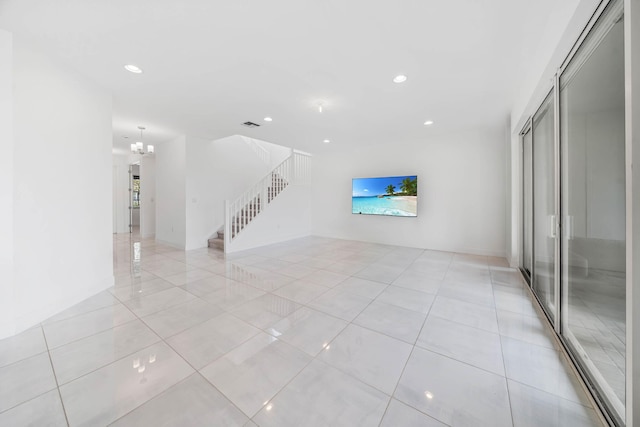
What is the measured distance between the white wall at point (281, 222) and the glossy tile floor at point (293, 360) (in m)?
2.46

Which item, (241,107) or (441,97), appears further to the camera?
(241,107)

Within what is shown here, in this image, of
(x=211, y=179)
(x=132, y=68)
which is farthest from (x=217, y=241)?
(x=132, y=68)

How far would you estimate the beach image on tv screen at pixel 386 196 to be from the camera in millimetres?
5664

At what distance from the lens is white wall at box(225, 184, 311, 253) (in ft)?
19.1

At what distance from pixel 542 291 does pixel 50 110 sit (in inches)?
228

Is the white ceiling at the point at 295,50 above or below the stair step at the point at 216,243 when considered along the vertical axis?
above

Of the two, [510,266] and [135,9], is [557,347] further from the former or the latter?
[135,9]

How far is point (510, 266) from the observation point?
4207mm

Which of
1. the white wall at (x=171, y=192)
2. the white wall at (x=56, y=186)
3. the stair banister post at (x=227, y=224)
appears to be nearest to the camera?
the white wall at (x=56, y=186)

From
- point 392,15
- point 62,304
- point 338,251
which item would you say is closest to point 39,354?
point 62,304

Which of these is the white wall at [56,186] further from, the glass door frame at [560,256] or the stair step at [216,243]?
the glass door frame at [560,256]

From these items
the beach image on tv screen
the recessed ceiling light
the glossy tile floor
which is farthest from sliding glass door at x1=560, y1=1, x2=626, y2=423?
the recessed ceiling light

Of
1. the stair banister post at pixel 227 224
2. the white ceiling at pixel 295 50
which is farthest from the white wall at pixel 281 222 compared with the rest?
the white ceiling at pixel 295 50

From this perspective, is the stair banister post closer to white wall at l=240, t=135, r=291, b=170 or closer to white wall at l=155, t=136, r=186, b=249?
white wall at l=155, t=136, r=186, b=249
